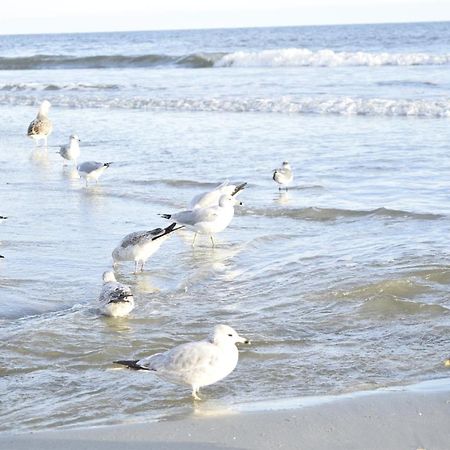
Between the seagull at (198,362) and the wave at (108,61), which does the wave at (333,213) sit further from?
the wave at (108,61)

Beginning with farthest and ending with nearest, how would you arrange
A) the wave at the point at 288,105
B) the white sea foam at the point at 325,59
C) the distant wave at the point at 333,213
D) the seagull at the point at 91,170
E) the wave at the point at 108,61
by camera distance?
1. the wave at the point at 108,61
2. the white sea foam at the point at 325,59
3. the wave at the point at 288,105
4. the seagull at the point at 91,170
5. the distant wave at the point at 333,213

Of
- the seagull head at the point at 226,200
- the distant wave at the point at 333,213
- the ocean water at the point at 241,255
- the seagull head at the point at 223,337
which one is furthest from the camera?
the distant wave at the point at 333,213

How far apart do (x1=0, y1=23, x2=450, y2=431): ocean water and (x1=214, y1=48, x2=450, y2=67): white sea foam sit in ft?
42.4

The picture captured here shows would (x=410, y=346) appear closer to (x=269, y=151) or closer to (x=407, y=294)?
(x=407, y=294)

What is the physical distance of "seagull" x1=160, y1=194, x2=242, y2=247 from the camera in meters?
9.48

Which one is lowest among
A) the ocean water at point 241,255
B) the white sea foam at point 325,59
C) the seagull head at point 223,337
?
the ocean water at point 241,255

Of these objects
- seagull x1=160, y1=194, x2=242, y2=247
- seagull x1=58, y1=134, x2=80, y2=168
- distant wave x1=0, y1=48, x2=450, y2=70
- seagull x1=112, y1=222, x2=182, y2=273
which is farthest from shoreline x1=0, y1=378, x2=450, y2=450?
distant wave x1=0, y1=48, x2=450, y2=70

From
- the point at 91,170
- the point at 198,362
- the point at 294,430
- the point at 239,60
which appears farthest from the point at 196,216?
the point at 239,60

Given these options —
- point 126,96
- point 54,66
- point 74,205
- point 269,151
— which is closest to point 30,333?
point 74,205

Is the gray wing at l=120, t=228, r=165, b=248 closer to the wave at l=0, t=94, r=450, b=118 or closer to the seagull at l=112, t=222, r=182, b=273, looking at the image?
the seagull at l=112, t=222, r=182, b=273

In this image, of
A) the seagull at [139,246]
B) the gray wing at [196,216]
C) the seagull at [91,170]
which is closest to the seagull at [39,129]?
the seagull at [91,170]

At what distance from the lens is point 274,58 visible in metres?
38.4

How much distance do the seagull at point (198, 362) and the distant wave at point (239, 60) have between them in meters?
29.0

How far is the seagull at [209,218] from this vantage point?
9484mm
